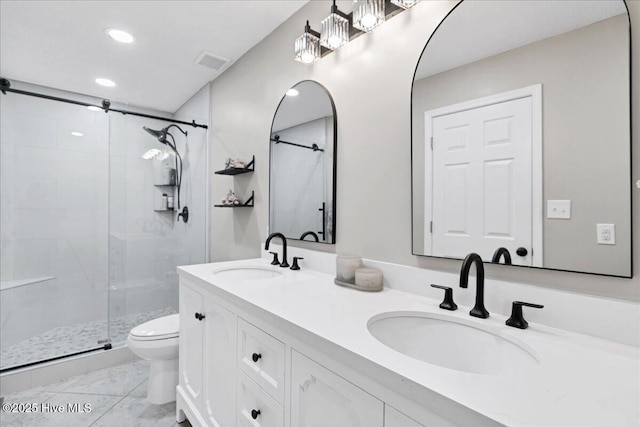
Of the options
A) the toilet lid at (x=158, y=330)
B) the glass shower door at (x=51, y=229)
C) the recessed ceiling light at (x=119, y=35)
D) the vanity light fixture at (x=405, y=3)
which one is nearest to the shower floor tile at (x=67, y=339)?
the glass shower door at (x=51, y=229)

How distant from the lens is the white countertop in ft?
1.61

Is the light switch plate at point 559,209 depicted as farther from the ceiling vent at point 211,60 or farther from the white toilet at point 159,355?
the ceiling vent at point 211,60

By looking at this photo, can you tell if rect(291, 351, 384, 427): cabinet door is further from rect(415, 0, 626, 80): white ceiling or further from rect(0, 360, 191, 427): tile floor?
rect(0, 360, 191, 427): tile floor

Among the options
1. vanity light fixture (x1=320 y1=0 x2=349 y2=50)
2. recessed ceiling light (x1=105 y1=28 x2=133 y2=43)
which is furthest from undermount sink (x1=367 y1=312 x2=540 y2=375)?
recessed ceiling light (x1=105 y1=28 x2=133 y2=43)

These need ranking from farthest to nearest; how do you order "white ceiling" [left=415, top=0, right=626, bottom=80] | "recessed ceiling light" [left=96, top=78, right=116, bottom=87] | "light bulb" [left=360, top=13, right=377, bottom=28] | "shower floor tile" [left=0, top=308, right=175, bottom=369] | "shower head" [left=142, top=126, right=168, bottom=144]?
"shower head" [left=142, top=126, right=168, bottom=144], "recessed ceiling light" [left=96, top=78, right=116, bottom=87], "shower floor tile" [left=0, top=308, right=175, bottom=369], "light bulb" [left=360, top=13, right=377, bottom=28], "white ceiling" [left=415, top=0, right=626, bottom=80]

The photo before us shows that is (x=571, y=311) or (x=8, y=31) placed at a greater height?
(x=8, y=31)

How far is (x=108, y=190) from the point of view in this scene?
2867 mm

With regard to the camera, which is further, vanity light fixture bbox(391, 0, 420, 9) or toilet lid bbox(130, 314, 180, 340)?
toilet lid bbox(130, 314, 180, 340)

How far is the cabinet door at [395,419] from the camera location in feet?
1.95

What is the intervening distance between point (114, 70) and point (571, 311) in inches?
132

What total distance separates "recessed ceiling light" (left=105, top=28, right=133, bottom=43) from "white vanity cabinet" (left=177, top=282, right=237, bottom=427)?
1728 millimetres

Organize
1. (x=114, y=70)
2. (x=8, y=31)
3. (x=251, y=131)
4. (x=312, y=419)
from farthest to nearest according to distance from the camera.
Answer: (x=114, y=70)
(x=251, y=131)
(x=8, y=31)
(x=312, y=419)

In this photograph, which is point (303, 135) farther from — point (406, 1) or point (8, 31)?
point (8, 31)

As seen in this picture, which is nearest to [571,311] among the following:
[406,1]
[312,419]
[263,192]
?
[312,419]
